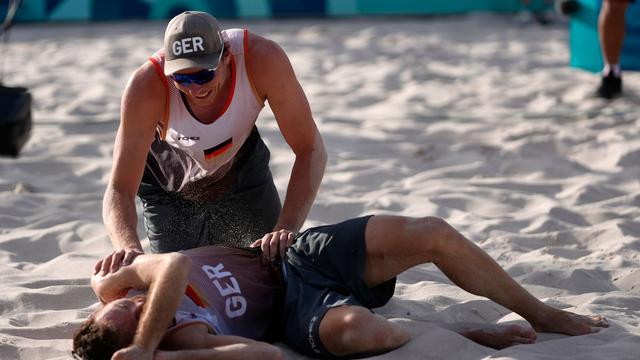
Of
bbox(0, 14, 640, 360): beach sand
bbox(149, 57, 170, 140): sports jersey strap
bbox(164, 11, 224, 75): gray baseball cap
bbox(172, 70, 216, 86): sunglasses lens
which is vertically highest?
bbox(164, 11, 224, 75): gray baseball cap

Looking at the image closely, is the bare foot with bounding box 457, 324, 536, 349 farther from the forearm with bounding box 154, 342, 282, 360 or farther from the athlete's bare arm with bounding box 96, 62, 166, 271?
the athlete's bare arm with bounding box 96, 62, 166, 271

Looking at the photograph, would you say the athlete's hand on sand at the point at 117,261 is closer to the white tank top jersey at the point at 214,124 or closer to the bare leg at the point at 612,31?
the white tank top jersey at the point at 214,124

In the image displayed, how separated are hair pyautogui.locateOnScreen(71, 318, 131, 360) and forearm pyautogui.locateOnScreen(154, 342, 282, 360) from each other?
0.42 feet

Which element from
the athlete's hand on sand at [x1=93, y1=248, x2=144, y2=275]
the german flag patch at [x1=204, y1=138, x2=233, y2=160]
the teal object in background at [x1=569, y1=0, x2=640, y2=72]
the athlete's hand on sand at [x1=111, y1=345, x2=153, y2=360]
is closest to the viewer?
the athlete's hand on sand at [x1=111, y1=345, x2=153, y2=360]

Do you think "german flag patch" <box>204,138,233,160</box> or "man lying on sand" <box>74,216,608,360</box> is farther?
"german flag patch" <box>204,138,233,160</box>

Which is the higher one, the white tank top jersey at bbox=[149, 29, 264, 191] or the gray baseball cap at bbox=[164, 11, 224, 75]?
the gray baseball cap at bbox=[164, 11, 224, 75]

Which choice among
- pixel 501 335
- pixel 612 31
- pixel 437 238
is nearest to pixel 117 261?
pixel 437 238

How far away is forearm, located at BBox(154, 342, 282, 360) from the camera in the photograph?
255 centimetres

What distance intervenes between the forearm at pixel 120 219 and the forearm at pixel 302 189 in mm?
457

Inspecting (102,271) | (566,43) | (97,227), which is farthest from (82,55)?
(102,271)

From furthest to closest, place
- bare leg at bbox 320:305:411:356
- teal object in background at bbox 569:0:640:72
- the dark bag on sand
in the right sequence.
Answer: teal object in background at bbox 569:0:640:72 < the dark bag on sand < bare leg at bbox 320:305:411:356

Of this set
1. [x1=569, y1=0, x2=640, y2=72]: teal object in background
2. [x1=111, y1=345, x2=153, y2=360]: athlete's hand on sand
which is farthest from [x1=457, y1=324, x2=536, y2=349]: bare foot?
[x1=569, y1=0, x2=640, y2=72]: teal object in background

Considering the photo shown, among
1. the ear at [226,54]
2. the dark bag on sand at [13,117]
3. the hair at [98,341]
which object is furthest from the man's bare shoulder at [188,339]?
the dark bag on sand at [13,117]

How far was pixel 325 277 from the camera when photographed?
2.99 meters
